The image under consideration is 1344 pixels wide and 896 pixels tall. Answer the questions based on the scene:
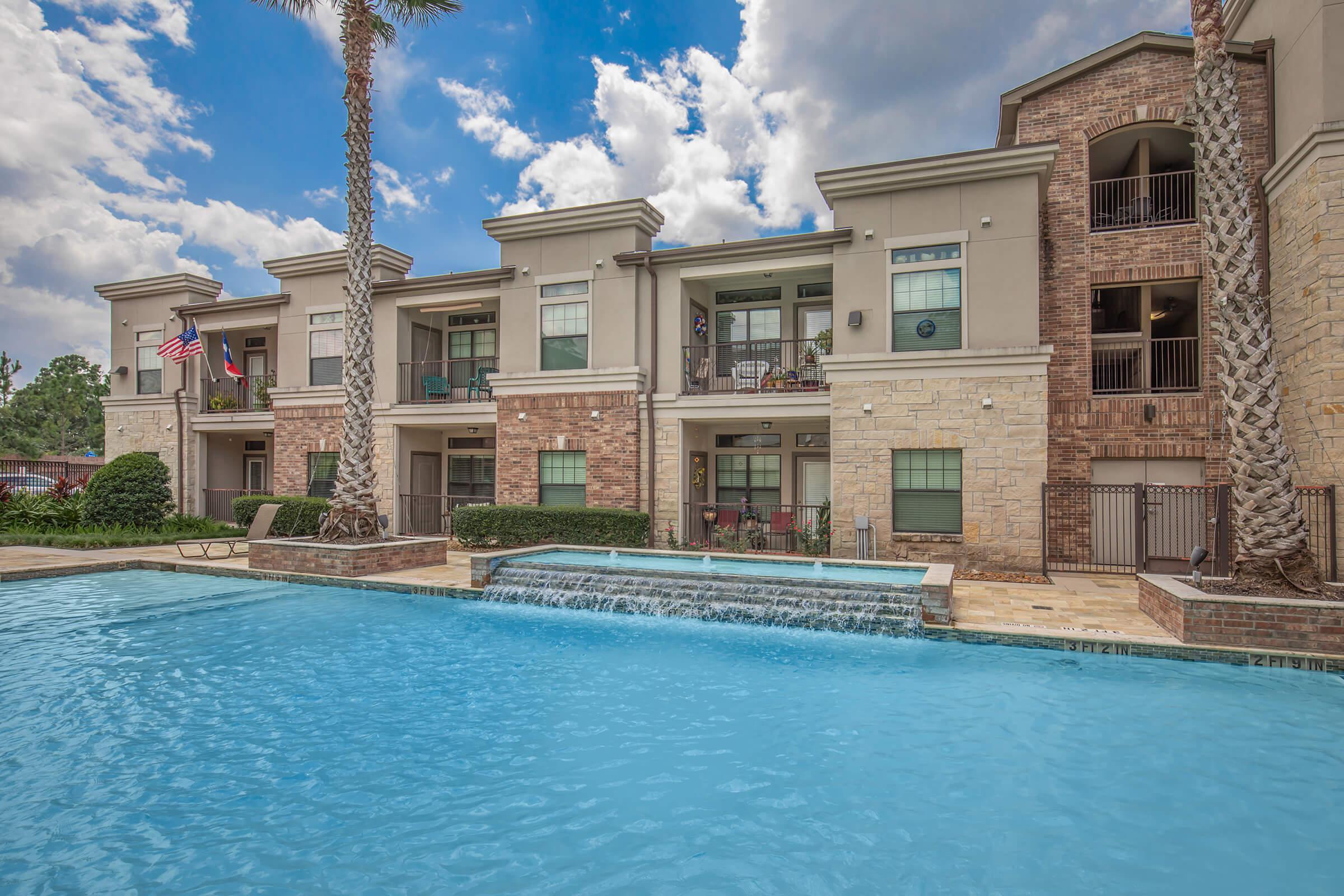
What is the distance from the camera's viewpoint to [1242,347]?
7336 mm

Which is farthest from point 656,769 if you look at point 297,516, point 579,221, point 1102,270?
point 297,516

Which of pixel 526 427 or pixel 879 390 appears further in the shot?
pixel 526 427

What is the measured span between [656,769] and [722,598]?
453 centimetres

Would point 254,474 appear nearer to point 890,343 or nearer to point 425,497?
point 425,497

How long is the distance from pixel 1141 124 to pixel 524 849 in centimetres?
1606

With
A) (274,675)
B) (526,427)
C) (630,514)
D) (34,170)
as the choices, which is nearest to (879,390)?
(630,514)

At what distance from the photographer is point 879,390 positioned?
41.0 ft

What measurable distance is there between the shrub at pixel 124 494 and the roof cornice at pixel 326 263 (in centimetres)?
600

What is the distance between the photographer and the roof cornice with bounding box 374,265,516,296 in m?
15.9

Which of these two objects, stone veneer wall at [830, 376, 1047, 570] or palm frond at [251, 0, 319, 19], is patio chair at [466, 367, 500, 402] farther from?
stone veneer wall at [830, 376, 1047, 570]

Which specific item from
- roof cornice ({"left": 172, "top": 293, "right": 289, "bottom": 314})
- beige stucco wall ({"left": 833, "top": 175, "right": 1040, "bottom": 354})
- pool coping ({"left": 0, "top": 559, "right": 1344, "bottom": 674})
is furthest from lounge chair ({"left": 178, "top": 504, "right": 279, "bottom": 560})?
beige stucco wall ({"left": 833, "top": 175, "right": 1040, "bottom": 354})

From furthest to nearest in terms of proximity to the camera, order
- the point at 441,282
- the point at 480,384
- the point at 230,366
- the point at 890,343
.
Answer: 1. the point at 230,366
2. the point at 480,384
3. the point at 441,282
4. the point at 890,343

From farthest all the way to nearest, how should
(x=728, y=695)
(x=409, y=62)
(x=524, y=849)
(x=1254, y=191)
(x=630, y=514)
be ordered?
(x=409, y=62) → (x=630, y=514) → (x=1254, y=191) → (x=728, y=695) → (x=524, y=849)

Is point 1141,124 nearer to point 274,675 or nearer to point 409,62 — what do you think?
point 274,675
